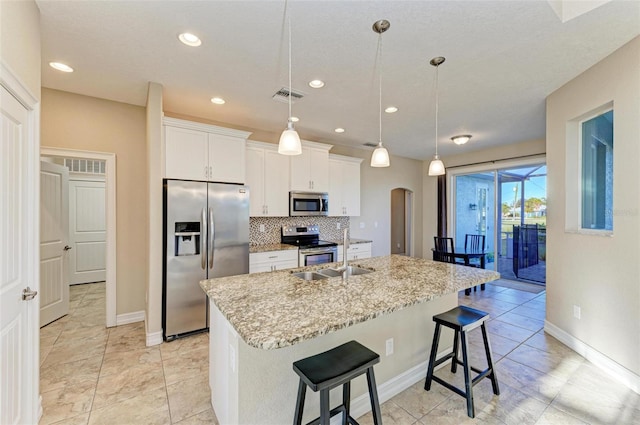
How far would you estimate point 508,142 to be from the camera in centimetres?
521

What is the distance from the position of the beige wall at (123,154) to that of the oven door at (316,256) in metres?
2.07

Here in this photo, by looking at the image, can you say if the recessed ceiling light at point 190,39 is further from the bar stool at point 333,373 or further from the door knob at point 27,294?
the bar stool at point 333,373

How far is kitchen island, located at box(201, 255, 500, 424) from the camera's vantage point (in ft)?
4.27

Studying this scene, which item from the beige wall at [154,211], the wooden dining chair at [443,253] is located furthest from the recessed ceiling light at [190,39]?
the wooden dining chair at [443,253]

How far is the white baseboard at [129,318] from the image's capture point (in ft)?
11.2

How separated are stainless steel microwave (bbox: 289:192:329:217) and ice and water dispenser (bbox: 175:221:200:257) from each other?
1588 mm

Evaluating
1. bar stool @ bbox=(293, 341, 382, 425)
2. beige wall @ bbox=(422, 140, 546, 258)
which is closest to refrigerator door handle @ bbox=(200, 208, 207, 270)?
bar stool @ bbox=(293, 341, 382, 425)

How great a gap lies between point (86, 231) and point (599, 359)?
773 cm

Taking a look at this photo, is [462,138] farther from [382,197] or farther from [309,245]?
[309,245]

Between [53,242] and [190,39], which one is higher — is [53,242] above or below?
below

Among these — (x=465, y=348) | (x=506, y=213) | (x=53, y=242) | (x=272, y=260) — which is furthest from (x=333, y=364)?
(x=506, y=213)

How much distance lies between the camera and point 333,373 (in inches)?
54.5

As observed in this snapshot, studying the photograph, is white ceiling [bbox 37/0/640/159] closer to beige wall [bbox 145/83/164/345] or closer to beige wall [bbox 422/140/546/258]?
beige wall [bbox 145/83/164/345]

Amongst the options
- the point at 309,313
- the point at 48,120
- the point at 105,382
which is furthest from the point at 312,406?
the point at 48,120
